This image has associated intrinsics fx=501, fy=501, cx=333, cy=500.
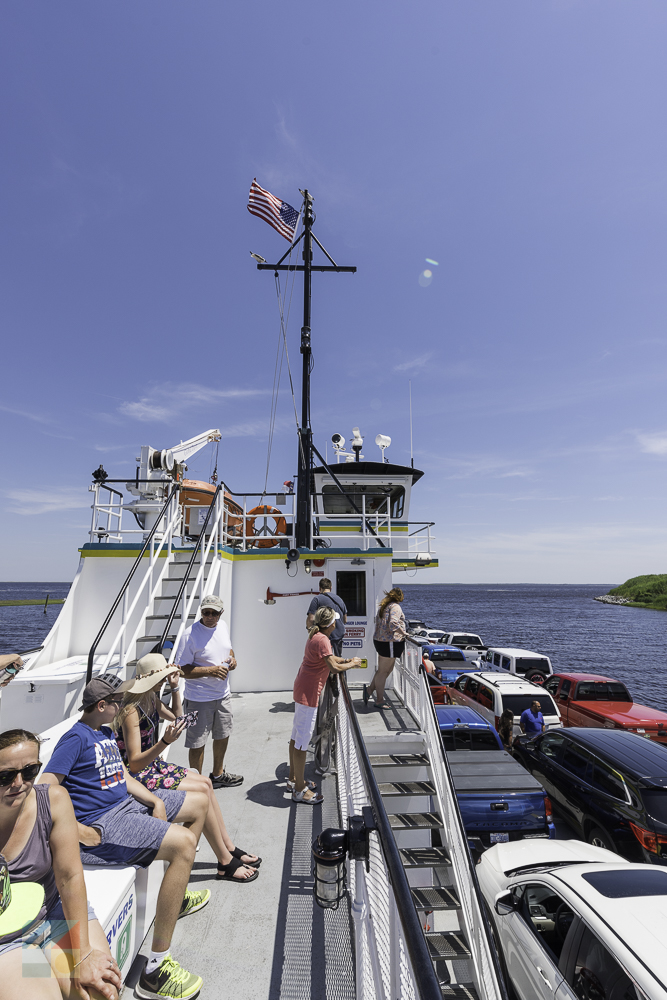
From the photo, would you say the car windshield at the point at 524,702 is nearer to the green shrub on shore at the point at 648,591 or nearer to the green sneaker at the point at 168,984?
the green sneaker at the point at 168,984

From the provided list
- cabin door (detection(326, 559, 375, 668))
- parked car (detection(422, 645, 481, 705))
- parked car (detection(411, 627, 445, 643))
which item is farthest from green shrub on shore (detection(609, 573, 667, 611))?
cabin door (detection(326, 559, 375, 668))

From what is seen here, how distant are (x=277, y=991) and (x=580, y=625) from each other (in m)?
66.6

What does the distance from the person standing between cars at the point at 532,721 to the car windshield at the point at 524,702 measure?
2.34 feet

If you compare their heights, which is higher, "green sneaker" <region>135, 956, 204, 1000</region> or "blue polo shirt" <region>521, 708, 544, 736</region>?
"green sneaker" <region>135, 956, 204, 1000</region>

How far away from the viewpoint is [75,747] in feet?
9.28

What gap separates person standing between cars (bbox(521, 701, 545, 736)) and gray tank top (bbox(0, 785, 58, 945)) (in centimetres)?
1065

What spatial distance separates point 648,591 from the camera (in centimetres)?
10644

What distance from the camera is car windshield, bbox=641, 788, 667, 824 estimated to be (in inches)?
250

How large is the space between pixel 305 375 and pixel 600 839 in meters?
9.29

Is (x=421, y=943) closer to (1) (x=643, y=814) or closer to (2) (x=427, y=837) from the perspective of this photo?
(2) (x=427, y=837)

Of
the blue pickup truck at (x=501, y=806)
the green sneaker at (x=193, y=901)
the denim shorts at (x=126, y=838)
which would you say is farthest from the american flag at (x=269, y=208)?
the green sneaker at (x=193, y=901)

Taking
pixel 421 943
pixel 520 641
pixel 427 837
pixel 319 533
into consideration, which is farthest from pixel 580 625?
pixel 421 943

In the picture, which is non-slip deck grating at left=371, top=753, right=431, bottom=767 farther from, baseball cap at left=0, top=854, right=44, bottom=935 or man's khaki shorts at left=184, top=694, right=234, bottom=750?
baseball cap at left=0, top=854, right=44, bottom=935

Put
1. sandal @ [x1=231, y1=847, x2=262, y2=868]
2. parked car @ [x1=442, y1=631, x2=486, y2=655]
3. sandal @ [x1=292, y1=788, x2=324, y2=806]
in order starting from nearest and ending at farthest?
sandal @ [x1=231, y1=847, x2=262, y2=868], sandal @ [x1=292, y1=788, x2=324, y2=806], parked car @ [x1=442, y1=631, x2=486, y2=655]
